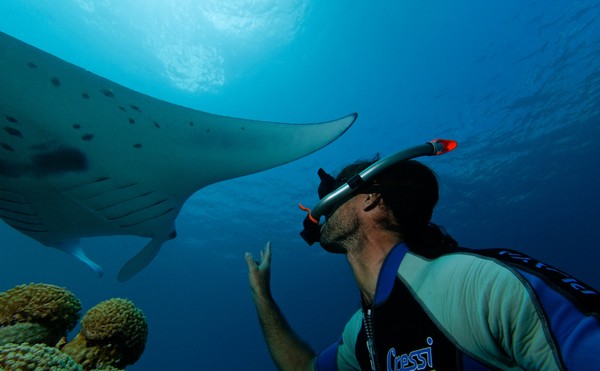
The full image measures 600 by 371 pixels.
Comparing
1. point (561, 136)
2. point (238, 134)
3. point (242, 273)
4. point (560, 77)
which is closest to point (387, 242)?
point (238, 134)

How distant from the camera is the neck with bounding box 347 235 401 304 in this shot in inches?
71.5

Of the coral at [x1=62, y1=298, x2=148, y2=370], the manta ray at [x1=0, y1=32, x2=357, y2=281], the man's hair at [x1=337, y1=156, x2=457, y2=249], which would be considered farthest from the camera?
the manta ray at [x1=0, y1=32, x2=357, y2=281]

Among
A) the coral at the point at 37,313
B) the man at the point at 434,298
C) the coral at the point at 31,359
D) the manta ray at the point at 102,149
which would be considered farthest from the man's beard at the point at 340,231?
the coral at the point at 37,313

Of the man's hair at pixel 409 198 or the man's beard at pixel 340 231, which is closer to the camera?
the man's hair at pixel 409 198

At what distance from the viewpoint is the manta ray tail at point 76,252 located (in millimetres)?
3641

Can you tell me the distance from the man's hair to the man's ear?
0.04 metres

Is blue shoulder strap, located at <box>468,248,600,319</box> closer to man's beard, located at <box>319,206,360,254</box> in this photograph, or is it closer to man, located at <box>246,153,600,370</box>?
man, located at <box>246,153,600,370</box>

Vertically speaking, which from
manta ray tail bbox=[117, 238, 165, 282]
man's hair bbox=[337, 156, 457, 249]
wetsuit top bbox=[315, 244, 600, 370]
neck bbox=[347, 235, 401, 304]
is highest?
manta ray tail bbox=[117, 238, 165, 282]

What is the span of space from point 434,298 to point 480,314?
0.23 m

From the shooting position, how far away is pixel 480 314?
112 cm

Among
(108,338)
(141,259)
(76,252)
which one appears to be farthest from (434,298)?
(76,252)

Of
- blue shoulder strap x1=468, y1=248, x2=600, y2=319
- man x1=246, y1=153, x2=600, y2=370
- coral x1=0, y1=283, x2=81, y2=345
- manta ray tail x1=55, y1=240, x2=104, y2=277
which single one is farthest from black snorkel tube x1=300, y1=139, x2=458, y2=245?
manta ray tail x1=55, y1=240, x2=104, y2=277

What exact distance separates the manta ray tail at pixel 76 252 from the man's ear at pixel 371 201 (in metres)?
3.44

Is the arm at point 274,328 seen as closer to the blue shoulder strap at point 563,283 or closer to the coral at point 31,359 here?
the coral at point 31,359
